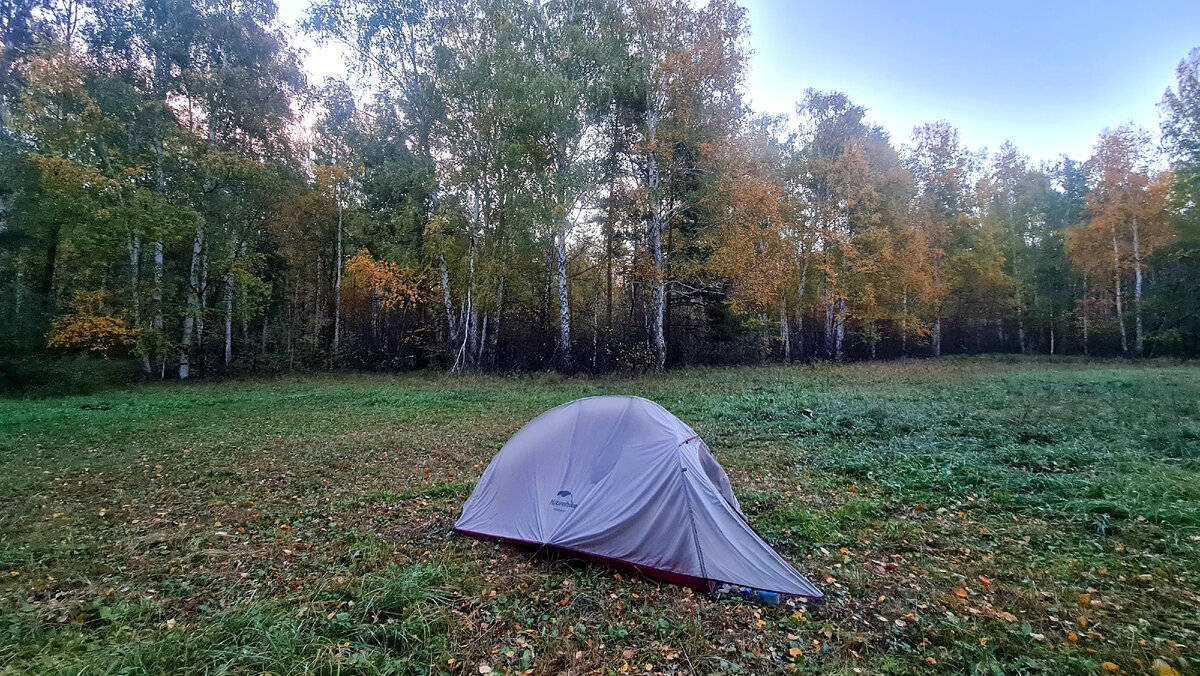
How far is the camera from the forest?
17500 mm

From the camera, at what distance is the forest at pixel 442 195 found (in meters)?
17.5

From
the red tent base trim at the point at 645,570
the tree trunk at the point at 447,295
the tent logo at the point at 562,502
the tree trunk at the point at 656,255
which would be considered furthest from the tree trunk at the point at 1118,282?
the tent logo at the point at 562,502

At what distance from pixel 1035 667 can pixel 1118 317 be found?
39215 millimetres

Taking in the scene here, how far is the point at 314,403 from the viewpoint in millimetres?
15250

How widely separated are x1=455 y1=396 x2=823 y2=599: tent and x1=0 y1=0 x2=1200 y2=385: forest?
47.9 feet

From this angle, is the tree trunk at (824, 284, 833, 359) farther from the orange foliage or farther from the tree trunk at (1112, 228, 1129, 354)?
the orange foliage

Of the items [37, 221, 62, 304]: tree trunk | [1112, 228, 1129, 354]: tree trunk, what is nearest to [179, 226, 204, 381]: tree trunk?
[37, 221, 62, 304]: tree trunk

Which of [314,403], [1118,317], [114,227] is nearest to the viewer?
[314,403]

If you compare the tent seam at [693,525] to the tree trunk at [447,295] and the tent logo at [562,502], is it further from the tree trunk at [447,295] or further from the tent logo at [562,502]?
the tree trunk at [447,295]

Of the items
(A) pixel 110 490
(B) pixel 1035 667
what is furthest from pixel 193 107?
(B) pixel 1035 667

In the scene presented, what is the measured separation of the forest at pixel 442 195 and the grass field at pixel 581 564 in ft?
32.3

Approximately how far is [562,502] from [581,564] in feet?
2.02

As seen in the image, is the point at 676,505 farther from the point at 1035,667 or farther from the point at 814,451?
the point at 814,451

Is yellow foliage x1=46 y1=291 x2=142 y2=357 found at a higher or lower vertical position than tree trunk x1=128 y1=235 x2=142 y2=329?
lower
